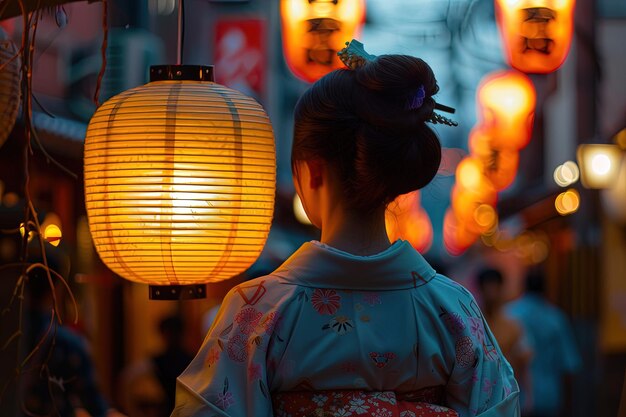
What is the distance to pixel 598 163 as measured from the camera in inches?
638

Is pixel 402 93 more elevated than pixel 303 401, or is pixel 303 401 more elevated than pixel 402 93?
pixel 402 93

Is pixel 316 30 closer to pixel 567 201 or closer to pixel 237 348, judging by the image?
pixel 237 348

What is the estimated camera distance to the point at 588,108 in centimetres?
1897

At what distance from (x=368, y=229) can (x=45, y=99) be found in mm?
10792

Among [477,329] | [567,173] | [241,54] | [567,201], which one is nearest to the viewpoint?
[477,329]

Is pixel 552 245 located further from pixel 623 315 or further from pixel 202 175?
pixel 202 175

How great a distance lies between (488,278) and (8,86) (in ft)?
22.6

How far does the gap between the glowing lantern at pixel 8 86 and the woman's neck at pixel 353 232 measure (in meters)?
1.69

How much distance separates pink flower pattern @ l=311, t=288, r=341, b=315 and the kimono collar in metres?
0.02

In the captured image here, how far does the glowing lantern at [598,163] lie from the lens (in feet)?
53.0

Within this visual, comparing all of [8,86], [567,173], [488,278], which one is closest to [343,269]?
[8,86]

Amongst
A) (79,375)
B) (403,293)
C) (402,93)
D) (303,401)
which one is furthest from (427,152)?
(79,375)

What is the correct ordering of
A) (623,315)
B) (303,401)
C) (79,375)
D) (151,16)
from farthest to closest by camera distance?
1. (623,315)
2. (151,16)
3. (79,375)
4. (303,401)

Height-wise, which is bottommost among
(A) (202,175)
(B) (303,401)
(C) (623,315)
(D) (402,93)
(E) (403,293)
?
(C) (623,315)
